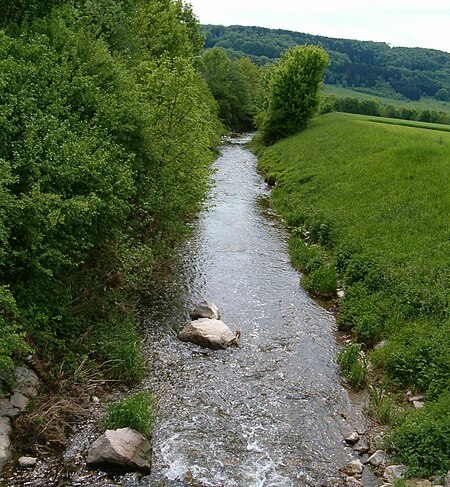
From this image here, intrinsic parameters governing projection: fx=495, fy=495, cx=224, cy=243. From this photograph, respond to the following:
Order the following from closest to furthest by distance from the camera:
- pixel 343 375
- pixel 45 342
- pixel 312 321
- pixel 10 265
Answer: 1. pixel 10 265
2. pixel 45 342
3. pixel 343 375
4. pixel 312 321

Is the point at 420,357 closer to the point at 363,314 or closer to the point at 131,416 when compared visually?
the point at 363,314

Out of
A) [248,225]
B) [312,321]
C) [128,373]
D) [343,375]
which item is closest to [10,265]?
[128,373]

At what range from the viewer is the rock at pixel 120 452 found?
9.27 m

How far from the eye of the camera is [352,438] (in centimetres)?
1074

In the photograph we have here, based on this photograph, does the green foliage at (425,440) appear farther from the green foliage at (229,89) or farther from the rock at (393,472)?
the green foliage at (229,89)

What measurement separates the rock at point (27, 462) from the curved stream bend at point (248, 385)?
6.75 ft

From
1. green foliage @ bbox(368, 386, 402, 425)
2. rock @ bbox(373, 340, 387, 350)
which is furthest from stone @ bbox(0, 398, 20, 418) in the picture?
rock @ bbox(373, 340, 387, 350)

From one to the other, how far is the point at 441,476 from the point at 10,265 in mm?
9532

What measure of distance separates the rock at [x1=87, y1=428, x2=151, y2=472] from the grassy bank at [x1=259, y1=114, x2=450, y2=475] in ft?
16.9

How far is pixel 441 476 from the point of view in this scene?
921 centimetres

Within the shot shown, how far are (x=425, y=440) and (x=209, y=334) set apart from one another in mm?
6480

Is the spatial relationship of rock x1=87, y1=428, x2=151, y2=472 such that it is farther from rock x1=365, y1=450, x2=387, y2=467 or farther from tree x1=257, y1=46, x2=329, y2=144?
tree x1=257, y1=46, x2=329, y2=144

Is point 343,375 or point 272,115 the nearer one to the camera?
point 343,375

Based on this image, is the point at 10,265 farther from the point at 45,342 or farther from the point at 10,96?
the point at 10,96
